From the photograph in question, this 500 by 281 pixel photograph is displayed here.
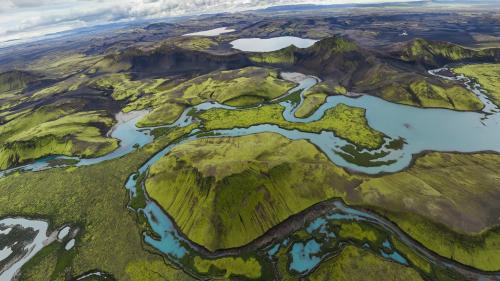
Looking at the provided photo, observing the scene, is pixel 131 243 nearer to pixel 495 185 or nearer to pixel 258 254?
pixel 258 254

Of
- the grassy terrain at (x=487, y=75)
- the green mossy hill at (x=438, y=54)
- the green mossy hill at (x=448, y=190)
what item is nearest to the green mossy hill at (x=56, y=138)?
the green mossy hill at (x=448, y=190)

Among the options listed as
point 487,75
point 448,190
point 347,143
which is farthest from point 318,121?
point 487,75

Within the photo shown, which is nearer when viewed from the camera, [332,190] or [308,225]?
[308,225]

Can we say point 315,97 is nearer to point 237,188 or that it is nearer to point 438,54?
point 237,188

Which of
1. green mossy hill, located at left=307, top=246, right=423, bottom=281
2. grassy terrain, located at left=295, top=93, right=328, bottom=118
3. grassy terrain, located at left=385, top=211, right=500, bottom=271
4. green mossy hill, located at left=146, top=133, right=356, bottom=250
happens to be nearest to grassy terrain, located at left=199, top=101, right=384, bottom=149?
grassy terrain, located at left=295, top=93, right=328, bottom=118

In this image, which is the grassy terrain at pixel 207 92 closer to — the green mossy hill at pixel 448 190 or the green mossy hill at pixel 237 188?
the green mossy hill at pixel 237 188

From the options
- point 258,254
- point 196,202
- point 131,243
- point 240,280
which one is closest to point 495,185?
point 258,254
